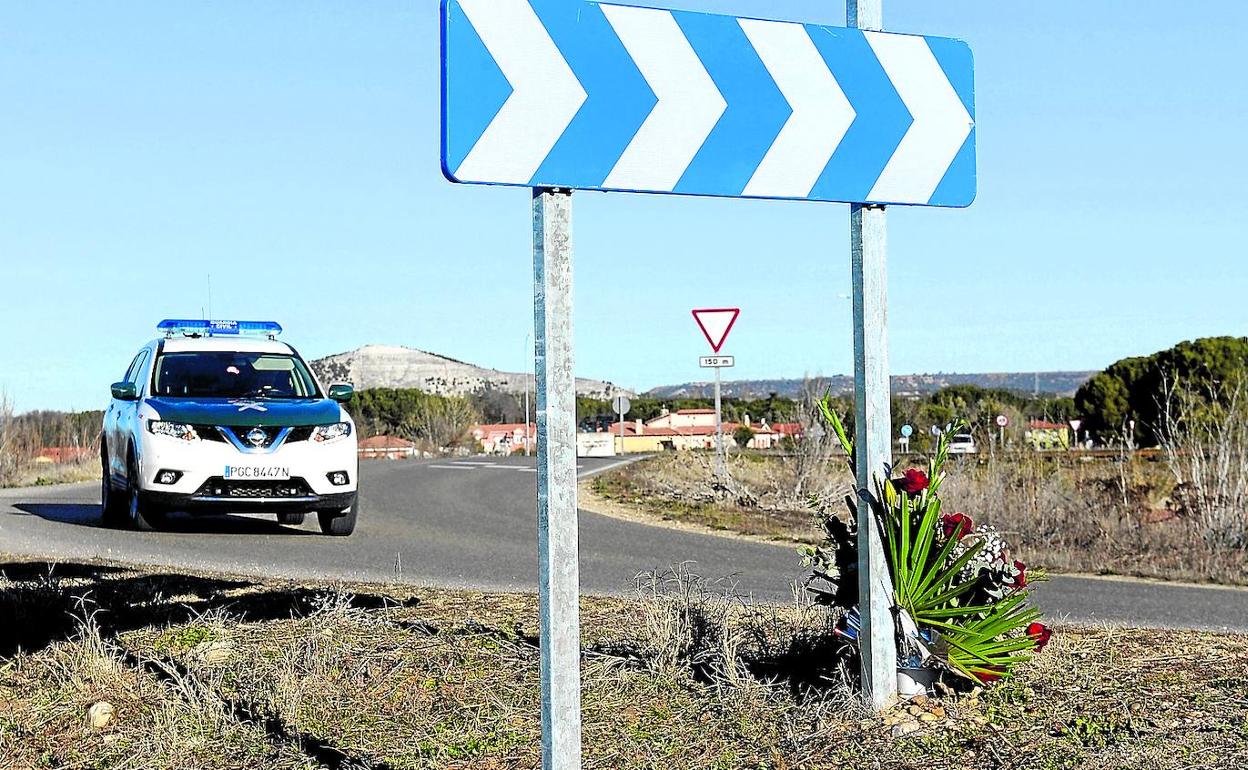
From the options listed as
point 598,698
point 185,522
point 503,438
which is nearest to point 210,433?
point 185,522

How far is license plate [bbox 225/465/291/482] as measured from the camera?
1135 cm

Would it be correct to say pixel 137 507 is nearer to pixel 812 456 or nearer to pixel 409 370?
pixel 812 456

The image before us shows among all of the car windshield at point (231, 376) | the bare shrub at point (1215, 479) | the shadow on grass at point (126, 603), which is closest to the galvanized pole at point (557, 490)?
the shadow on grass at point (126, 603)

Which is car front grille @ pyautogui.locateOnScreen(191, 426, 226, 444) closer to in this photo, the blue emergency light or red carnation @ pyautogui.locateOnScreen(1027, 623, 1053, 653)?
the blue emergency light

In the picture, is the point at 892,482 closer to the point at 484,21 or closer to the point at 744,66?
the point at 744,66

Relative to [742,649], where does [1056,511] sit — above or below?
below

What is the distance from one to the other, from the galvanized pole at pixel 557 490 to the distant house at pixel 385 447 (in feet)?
129


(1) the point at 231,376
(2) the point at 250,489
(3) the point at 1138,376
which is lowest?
(2) the point at 250,489

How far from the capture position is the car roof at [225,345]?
12.4m

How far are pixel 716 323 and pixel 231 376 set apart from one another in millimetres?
7176

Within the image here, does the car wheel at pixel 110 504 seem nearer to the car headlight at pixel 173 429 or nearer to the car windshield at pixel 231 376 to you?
the car windshield at pixel 231 376

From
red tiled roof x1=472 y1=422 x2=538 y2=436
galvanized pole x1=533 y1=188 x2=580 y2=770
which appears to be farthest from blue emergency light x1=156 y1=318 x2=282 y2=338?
red tiled roof x1=472 y1=422 x2=538 y2=436

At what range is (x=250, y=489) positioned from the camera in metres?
11.5

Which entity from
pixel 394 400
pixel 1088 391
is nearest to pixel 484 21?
pixel 1088 391
